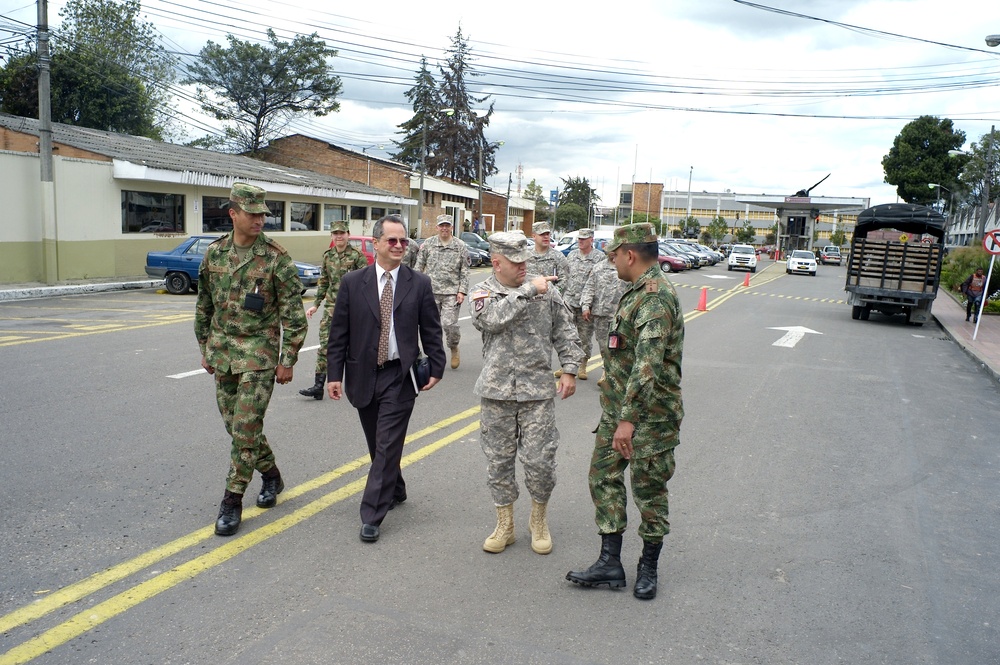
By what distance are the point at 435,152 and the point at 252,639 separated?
71.9 meters

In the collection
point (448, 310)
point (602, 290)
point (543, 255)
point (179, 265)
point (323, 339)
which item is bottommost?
point (179, 265)

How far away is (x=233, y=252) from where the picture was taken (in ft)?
15.6

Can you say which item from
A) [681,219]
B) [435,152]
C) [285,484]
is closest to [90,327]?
[285,484]

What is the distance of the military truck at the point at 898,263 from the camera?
19125mm

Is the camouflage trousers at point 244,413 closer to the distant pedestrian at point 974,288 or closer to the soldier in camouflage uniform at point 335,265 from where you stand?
the soldier in camouflage uniform at point 335,265

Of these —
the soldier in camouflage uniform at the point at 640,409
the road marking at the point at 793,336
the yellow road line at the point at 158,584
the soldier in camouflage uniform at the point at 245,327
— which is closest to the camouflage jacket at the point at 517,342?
the soldier in camouflage uniform at the point at 640,409

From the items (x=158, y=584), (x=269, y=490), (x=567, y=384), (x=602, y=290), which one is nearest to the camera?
(x=158, y=584)

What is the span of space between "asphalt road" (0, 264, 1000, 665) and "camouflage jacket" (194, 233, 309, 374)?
3.43 feet

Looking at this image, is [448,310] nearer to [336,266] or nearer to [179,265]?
[336,266]

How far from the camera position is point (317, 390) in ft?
27.2

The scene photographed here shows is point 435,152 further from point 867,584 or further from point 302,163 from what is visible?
point 867,584

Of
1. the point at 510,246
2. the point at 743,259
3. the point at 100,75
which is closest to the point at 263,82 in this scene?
the point at 100,75

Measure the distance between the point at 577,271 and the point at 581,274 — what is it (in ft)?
0.21

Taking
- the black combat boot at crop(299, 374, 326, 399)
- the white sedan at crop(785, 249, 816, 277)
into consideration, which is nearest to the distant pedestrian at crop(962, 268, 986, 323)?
the black combat boot at crop(299, 374, 326, 399)
